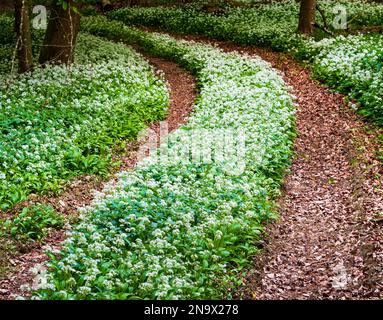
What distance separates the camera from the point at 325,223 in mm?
9672

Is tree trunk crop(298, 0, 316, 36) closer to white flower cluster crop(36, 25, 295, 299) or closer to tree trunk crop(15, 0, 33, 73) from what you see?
white flower cluster crop(36, 25, 295, 299)

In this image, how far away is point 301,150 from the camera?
42.8ft

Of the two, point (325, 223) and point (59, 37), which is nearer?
point (325, 223)

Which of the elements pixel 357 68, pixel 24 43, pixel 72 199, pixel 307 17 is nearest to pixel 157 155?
pixel 72 199

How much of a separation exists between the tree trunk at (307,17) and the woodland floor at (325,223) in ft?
28.6

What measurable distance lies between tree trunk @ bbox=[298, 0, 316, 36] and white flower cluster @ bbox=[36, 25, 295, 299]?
11200 millimetres

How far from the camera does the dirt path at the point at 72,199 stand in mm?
7640

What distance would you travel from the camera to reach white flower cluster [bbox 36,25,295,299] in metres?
6.86

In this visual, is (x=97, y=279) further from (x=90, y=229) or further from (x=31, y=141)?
(x=31, y=141)

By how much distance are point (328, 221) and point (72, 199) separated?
5296 mm

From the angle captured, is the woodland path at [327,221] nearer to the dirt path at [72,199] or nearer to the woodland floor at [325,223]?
the woodland floor at [325,223]

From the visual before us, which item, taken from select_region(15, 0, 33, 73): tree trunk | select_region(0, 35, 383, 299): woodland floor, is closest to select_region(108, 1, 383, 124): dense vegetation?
select_region(0, 35, 383, 299): woodland floor

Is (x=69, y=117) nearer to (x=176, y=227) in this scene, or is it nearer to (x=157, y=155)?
(x=157, y=155)

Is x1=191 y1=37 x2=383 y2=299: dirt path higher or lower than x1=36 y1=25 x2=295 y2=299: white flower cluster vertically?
lower
